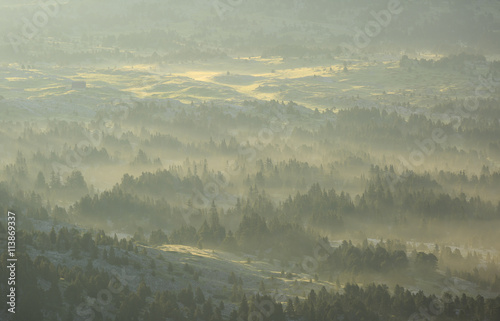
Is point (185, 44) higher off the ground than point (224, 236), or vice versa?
point (185, 44)

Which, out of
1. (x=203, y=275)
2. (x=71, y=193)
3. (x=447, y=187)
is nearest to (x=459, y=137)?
(x=447, y=187)

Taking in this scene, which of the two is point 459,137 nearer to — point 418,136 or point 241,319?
point 418,136

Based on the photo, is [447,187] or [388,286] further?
[447,187]

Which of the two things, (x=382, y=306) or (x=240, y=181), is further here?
(x=240, y=181)

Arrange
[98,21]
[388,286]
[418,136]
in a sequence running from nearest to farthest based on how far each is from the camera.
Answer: [388,286], [418,136], [98,21]

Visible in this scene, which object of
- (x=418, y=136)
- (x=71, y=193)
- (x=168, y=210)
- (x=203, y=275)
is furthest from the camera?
(x=418, y=136)

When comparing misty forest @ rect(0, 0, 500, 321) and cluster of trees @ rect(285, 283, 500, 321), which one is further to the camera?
misty forest @ rect(0, 0, 500, 321)

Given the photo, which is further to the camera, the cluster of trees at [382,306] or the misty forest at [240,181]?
the misty forest at [240,181]

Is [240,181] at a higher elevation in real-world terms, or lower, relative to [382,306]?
higher
